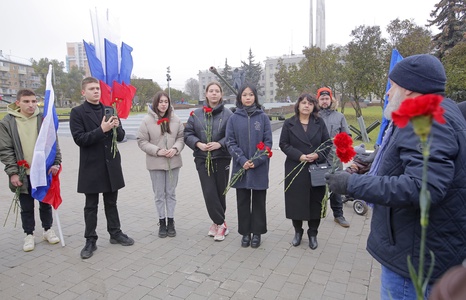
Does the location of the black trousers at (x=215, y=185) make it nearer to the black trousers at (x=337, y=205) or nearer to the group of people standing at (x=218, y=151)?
the group of people standing at (x=218, y=151)

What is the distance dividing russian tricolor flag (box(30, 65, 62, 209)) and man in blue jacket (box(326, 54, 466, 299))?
365cm

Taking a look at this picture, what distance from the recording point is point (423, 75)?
168cm

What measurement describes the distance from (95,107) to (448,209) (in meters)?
3.79

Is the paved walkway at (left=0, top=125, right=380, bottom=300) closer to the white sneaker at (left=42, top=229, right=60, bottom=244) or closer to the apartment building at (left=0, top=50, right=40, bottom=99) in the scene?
the white sneaker at (left=42, top=229, right=60, bottom=244)

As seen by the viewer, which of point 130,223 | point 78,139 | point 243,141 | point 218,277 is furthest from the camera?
point 130,223

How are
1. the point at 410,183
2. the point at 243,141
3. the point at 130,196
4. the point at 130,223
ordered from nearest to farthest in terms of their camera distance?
the point at 410,183
the point at 243,141
the point at 130,223
the point at 130,196

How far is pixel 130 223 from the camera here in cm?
512

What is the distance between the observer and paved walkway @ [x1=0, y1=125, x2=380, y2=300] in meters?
3.15

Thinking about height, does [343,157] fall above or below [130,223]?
above

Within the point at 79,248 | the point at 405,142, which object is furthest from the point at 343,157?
the point at 79,248

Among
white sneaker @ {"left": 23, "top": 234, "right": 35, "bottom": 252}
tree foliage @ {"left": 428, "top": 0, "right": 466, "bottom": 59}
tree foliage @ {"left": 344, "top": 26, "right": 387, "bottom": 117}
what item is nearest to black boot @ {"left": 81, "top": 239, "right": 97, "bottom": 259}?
white sneaker @ {"left": 23, "top": 234, "right": 35, "bottom": 252}

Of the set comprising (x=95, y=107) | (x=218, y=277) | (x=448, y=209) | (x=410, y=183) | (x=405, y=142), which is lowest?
(x=218, y=277)

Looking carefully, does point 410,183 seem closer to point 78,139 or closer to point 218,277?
point 218,277

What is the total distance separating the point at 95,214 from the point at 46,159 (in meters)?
0.95
